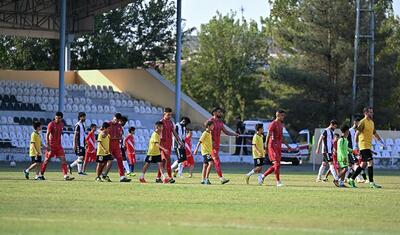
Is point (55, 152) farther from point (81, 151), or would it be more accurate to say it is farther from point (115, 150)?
point (81, 151)

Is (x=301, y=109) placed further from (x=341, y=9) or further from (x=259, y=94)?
(x=259, y=94)

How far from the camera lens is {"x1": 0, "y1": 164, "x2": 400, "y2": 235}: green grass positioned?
16000 mm

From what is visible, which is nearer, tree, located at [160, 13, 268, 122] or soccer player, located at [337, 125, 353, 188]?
soccer player, located at [337, 125, 353, 188]

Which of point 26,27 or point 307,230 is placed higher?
point 26,27

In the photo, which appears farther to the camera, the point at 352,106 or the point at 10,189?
the point at 352,106

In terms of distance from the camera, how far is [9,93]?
5806 centimetres

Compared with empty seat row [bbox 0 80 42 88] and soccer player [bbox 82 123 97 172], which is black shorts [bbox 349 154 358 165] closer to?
soccer player [bbox 82 123 97 172]

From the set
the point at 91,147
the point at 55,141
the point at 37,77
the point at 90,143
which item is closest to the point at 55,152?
the point at 55,141

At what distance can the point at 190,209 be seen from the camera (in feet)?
63.7

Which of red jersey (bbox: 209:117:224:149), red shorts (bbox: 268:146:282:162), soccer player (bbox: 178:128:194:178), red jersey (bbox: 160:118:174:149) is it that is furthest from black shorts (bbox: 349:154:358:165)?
red jersey (bbox: 160:118:174:149)

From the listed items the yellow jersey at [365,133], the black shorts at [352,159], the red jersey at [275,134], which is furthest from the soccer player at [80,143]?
the yellow jersey at [365,133]

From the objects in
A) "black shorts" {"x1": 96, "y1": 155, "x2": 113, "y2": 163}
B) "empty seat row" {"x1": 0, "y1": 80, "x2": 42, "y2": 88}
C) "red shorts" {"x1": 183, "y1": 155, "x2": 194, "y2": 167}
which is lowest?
"red shorts" {"x1": 183, "y1": 155, "x2": 194, "y2": 167}

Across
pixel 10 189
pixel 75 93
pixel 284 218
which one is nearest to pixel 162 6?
pixel 75 93

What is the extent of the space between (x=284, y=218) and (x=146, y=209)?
8.41 feet
